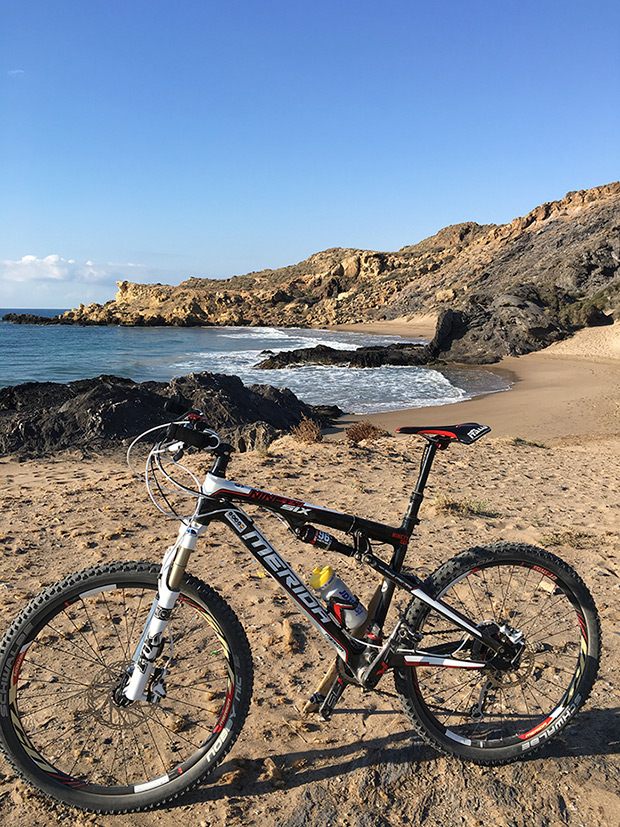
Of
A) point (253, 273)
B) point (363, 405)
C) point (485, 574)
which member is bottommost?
point (363, 405)

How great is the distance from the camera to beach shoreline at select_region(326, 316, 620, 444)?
47.6ft

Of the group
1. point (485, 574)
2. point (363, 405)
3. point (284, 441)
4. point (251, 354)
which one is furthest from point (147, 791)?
point (251, 354)

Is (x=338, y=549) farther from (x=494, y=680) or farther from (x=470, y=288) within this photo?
(x=470, y=288)

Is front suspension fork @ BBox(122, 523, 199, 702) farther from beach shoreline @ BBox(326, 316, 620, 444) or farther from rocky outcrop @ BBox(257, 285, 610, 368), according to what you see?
rocky outcrop @ BBox(257, 285, 610, 368)

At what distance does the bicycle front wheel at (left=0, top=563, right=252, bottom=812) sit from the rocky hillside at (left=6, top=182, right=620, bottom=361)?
114 feet

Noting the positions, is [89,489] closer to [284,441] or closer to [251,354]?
[284,441]

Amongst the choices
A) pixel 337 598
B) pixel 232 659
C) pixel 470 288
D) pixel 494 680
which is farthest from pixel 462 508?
pixel 470 288

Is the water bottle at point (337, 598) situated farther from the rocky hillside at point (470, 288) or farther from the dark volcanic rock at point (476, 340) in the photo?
the rocky hillside at point (470, 288)

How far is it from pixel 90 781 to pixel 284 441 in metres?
7.56

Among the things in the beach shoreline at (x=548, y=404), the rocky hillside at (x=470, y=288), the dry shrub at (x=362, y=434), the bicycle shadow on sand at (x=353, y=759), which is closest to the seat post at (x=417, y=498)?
the bicycle shadow on sand at (x=353, y=759)

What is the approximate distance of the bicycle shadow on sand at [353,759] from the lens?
241 centimetres

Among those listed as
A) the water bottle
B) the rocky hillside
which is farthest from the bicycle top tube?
the rocky hillside

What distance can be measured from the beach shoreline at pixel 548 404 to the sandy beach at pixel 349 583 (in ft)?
10.6

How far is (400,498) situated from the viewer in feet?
21.5
